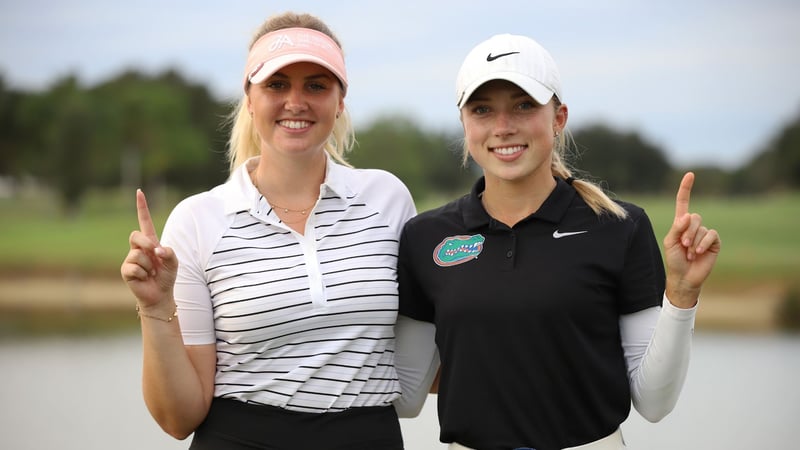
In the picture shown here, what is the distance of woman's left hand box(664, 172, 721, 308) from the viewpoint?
2375 millimetres

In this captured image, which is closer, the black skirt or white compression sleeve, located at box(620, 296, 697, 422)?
white compression sleeve, located at box(620, 296, 697, 422)

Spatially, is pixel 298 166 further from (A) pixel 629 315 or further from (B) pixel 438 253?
(A) pixel 629 315

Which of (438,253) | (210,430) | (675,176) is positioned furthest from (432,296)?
(675,176)

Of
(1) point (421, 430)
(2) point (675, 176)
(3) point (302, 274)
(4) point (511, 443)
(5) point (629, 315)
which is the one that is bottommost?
(1) point (421, 430)

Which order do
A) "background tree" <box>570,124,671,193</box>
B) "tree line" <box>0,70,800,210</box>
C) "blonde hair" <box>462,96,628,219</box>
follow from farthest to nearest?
"tree line" <box>0,70,800,210</box>
"background tree" <box>570,124,671,193</box>
"blonde hair" <box>462,96,628,219</box>

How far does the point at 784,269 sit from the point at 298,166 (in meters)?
18.2

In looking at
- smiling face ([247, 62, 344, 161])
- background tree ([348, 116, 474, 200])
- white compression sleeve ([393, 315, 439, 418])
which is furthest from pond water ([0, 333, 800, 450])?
background tree ([348, 116, 474, 200])

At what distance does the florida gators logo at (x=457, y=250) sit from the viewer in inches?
104

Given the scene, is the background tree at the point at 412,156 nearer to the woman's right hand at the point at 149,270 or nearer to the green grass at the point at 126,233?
the green grass at the point at 126,233

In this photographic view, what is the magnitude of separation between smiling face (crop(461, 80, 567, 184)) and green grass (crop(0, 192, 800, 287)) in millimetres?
13602

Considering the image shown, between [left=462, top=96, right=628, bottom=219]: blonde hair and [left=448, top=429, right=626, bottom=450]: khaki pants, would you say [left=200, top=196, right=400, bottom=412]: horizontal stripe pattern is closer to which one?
[left=448, top=429, right=626, bottom=450]: khaki pants

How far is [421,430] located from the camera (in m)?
8.77

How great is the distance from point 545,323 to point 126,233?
74.6 feet

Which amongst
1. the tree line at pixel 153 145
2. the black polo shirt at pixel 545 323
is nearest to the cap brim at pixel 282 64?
the black polo shirt at pixel 545 323
